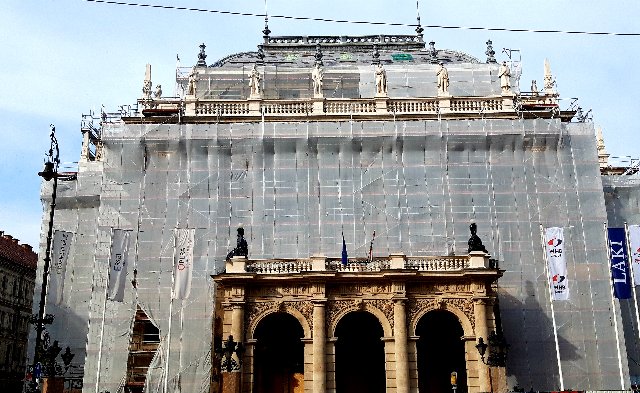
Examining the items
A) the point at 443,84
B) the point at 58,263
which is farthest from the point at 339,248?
the point at 58,263

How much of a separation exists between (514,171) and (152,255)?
20.2m

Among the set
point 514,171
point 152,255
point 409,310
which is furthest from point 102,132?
point 514,171

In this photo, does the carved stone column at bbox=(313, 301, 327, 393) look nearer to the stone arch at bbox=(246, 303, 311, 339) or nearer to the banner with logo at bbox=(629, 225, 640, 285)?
the stone arch at bbox=(246, 303, 311, 339)

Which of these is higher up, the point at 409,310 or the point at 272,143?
the point at 272,143

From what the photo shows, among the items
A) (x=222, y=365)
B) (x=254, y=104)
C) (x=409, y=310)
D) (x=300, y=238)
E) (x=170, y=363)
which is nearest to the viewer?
(x=222, y=365)

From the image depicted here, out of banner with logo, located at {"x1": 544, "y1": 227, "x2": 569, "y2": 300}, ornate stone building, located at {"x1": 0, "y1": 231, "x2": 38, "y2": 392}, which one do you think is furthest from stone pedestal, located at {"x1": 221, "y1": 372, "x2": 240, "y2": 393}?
ornate stone building, located at {"x1": 0, "y1": 231, "x2": 38, "y2": 392}

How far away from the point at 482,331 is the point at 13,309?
44959 millimetres

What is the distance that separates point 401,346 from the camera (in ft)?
93.7

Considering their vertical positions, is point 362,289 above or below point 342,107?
below

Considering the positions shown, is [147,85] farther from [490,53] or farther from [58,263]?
[490,53]

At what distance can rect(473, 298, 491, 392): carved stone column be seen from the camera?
2784 cm

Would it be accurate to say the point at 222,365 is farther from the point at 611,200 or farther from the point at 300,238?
the point at 611,200

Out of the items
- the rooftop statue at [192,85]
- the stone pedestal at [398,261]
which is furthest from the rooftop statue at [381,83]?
the stone pedestal at [398,261]

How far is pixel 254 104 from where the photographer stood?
3853 centimetres
